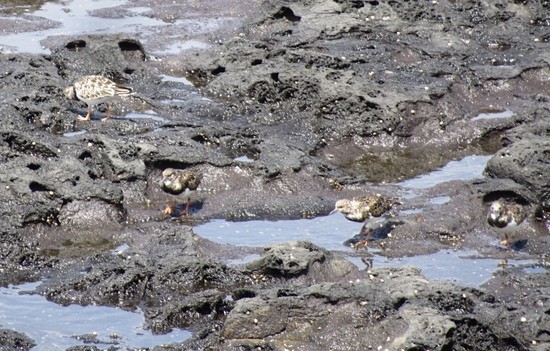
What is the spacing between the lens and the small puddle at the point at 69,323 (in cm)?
1214

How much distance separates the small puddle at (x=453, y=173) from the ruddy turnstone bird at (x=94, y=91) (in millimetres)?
4949

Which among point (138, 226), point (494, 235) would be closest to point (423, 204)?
point (494, 235)

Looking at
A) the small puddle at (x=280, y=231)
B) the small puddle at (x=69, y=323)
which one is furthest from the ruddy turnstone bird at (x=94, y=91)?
the small puddle at (x=69, y=323)

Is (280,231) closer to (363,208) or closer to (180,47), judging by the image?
(363,208)

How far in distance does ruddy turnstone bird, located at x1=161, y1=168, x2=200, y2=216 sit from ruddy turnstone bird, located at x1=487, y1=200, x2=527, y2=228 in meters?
4.18

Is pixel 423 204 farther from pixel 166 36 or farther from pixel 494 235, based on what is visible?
pixel 166 36

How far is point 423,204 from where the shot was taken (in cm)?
1659

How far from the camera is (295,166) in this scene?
55.5 ft

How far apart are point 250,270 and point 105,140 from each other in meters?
3.93

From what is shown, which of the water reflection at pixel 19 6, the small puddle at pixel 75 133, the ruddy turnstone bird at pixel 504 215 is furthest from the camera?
the water reflection at pixel 19 6

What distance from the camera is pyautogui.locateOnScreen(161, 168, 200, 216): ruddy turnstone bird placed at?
1574 centimetres

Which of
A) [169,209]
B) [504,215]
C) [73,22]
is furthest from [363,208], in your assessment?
[73,22]

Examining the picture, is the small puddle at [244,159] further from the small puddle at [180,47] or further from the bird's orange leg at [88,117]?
the small puddle at [180,47]

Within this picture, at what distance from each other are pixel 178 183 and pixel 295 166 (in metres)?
2.06
